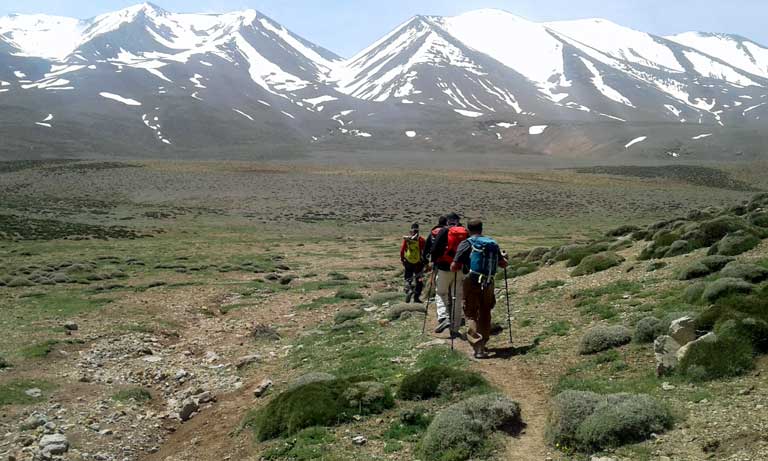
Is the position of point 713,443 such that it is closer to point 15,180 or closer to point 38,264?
point 38,264

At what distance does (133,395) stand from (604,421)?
31.5 feet

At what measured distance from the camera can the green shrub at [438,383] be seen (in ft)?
31.3

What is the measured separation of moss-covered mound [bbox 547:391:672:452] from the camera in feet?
23.7

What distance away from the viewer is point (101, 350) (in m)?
16.4

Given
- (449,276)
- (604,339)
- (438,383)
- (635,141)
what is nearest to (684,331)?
(604,339)

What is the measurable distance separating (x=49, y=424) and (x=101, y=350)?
5275mm

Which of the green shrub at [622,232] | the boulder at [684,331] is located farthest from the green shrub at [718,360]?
the green shrub at [622,232]

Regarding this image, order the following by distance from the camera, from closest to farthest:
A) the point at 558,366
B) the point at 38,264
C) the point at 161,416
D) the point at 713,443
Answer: the point at 713,443 < the point at 558,366 < the point at 161,416 < the point at 38,264

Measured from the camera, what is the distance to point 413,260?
17.7 metres

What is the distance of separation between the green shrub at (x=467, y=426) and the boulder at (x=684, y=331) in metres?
2.78

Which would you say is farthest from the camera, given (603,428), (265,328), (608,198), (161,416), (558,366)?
(608,198)

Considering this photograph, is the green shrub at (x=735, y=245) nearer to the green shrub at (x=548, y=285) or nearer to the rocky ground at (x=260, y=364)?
the rocky ground at (x=260, y=364)

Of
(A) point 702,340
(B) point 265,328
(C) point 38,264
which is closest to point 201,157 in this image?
(C) point 38,264

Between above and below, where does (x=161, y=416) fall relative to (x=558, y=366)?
below
